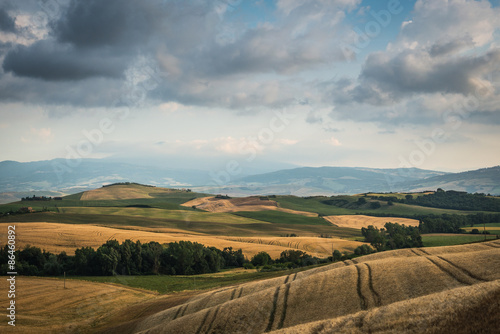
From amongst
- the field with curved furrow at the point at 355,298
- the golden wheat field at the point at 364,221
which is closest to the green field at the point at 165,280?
the field with curved furrow at the point at 355,298

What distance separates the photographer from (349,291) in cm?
3042

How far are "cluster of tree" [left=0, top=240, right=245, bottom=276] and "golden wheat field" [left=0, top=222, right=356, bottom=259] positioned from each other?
8014 millimetres

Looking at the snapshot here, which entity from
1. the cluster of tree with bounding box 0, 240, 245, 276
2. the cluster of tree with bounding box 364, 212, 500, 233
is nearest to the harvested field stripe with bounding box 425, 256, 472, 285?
the cluster of tree with bounding box 0, 240, 245, 276

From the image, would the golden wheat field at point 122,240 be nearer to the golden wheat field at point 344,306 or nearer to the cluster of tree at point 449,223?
the golden wheat field at point 344,306

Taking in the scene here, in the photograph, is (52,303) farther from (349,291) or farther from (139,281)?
(349,291)

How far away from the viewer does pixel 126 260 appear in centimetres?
9719

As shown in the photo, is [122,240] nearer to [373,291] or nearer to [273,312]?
[273,312]

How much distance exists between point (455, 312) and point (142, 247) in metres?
98.3

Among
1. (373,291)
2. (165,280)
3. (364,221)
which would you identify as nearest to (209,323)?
(373,291)

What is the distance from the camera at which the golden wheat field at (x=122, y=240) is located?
110 meters

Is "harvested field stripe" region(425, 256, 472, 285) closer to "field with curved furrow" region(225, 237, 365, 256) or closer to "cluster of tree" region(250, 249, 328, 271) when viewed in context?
"cluster of tree" region(250, 249, 328, 271)

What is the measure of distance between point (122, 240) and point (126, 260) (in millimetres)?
21586

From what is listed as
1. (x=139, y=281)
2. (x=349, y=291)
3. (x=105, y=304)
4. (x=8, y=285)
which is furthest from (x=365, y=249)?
(x=8, y=285)

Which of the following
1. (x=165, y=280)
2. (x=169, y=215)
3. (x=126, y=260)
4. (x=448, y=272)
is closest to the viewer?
(x=448, y=272)
